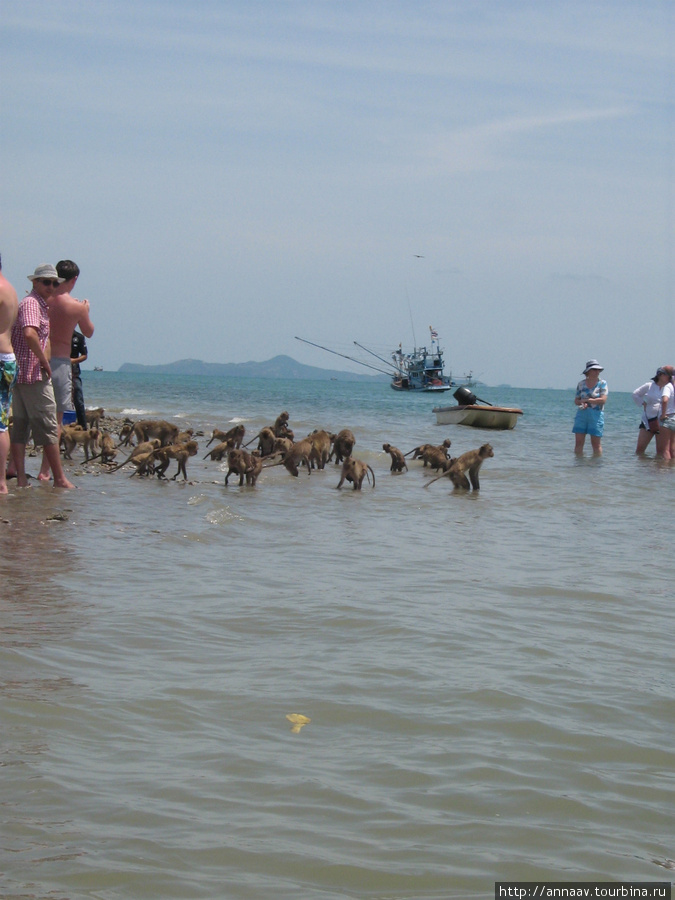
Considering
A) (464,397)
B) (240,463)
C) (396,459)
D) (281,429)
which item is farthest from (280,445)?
(464,397)

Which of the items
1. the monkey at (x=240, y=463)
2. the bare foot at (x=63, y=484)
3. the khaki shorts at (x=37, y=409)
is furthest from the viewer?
the monkey at (x=240, y=463)

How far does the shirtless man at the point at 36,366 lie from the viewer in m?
8.73

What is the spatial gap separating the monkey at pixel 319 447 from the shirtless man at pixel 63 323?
15.1 feet

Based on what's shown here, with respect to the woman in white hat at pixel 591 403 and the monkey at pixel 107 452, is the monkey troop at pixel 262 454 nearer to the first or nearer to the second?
the monkey at pixel 107 452

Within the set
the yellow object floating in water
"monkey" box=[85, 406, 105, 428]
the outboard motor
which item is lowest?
the yellow object floating in water

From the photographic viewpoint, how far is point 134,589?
5645 millimetres

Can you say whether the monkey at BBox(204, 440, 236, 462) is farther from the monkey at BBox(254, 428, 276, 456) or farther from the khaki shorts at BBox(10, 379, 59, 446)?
the khaki shorts at BBox(10, 379, 59, 446)

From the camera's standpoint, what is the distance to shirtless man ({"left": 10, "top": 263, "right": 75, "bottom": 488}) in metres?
8.73

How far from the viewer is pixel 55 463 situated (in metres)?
9.54

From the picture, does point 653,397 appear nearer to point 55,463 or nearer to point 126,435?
point 126,435

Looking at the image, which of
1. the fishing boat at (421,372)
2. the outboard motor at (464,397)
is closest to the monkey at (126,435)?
the outboard motor at (464,397)

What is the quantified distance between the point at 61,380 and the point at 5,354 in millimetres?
2048

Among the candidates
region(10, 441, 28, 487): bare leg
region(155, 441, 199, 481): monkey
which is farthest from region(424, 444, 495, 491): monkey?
region(10, 441, 28, 487): bare leg

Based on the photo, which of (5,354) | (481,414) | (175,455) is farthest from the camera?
(481,414)
